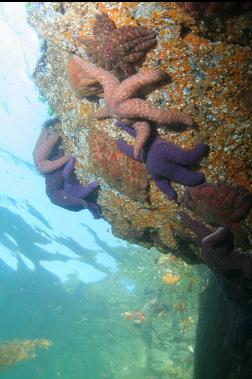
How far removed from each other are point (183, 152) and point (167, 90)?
84cm

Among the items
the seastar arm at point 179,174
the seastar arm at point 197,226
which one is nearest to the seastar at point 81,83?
the seastar arm at point 179,174

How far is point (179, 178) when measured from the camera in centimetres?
447

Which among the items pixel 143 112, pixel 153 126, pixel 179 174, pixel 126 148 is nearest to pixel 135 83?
pixel 143 112

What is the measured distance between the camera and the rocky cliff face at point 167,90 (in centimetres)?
347

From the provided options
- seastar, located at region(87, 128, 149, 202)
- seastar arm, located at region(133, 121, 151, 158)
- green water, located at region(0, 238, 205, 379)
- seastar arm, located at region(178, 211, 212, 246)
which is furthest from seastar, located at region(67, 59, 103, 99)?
green water, located at region(0, 238, 205, 379)

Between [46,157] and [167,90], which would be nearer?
[167,90]

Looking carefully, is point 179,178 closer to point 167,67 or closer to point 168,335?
point 167,67

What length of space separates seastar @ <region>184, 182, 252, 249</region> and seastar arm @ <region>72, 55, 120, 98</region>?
6.26 ft

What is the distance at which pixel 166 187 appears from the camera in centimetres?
489

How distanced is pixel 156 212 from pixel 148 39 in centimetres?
321

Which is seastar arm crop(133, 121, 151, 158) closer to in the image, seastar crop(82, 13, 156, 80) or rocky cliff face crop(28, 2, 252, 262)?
rocky cliff face crop(28, 2, 252, 262)

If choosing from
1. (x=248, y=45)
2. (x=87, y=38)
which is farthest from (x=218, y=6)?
(x=87, y=38)

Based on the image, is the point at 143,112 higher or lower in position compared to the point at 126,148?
higher

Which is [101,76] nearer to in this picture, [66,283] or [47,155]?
[47,155]
